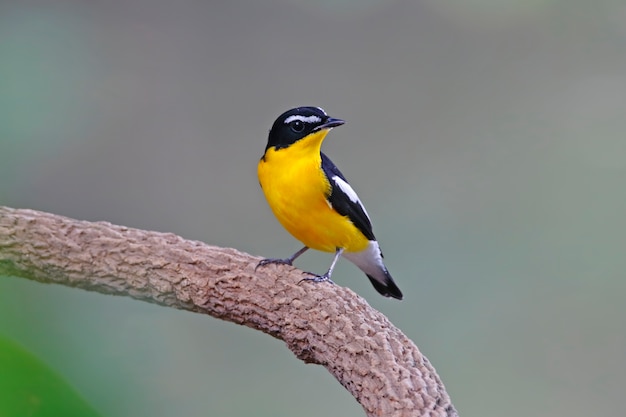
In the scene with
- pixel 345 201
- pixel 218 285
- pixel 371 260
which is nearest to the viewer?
pixel 218 285

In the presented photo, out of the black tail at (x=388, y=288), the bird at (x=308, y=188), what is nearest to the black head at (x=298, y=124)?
the bird at (x=308, y=188)

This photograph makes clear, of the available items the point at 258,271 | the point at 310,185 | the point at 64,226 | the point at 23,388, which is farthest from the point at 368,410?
the point at 23,388

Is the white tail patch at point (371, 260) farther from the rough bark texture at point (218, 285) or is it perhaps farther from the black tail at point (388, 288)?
the rough bark texture at point (218, 285)

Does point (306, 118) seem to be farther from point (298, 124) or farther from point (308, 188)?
point (308, 188)

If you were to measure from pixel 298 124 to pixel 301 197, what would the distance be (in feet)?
0.54

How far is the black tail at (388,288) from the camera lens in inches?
70.2

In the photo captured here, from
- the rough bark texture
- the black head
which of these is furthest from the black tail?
the black head

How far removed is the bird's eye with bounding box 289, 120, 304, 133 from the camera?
1480 millimetres

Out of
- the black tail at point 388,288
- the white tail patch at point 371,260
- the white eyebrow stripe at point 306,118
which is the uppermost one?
the white eyebrow stripe at point 306,118

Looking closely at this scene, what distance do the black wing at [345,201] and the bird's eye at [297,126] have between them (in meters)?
0.11

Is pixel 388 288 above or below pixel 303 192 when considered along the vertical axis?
below

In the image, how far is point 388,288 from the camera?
179 centimetres

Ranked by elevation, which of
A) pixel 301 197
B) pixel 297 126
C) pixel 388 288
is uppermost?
pixel 297 126

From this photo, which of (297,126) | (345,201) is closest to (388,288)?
(345,201)
